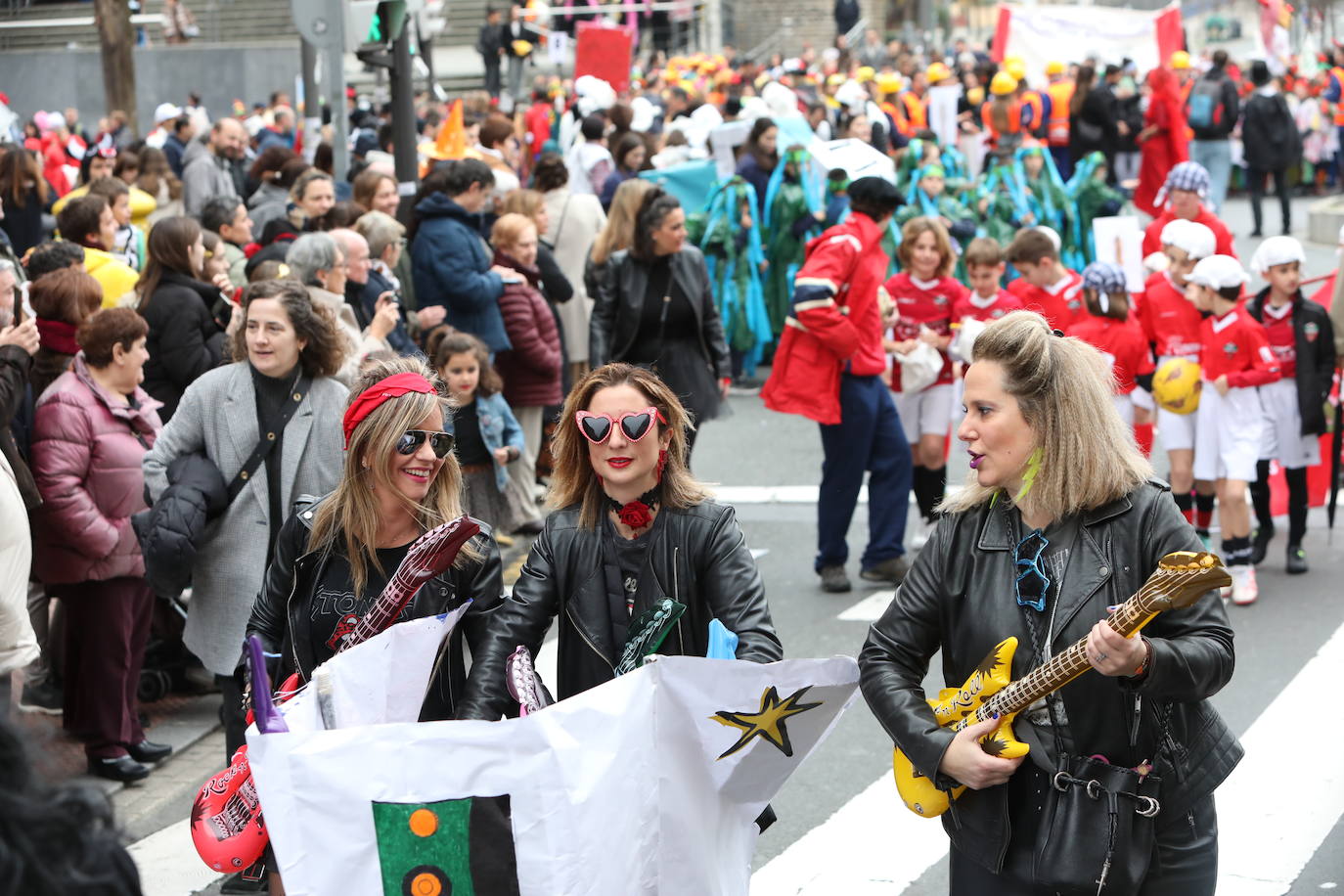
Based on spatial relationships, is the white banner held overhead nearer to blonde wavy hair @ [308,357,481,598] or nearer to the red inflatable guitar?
blonde wavy hair @ [308,357,481,598]

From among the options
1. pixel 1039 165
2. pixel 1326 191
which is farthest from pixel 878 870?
pixel 1326 191

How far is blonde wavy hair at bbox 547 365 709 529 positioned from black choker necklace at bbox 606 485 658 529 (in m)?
0.04

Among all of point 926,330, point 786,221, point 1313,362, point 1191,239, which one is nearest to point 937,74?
point 786,221

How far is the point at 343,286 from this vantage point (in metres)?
8.41

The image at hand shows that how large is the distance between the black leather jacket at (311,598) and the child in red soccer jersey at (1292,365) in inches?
223

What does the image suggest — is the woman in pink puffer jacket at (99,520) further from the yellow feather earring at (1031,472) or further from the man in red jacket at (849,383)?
the yellow feather earring at (1031,472)

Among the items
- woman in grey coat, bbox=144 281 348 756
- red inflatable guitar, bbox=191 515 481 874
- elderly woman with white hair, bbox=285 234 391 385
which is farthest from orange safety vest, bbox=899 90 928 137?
red inflatable guitar, bbox=191 515 481 874

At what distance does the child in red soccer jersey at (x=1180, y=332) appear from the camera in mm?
9117

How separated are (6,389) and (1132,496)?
163 inches

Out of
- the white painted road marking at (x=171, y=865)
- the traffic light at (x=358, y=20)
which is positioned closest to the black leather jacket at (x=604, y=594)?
the white painted road marking at (x=171, y=865)

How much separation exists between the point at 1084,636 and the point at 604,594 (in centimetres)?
119

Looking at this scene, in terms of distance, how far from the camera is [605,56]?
22.7 meters

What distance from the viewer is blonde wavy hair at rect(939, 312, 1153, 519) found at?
136 inches

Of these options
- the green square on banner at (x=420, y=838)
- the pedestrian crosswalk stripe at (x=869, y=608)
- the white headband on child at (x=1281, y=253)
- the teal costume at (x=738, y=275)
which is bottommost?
the pedestrian crosswalk stripe at (x=869, y=608)
